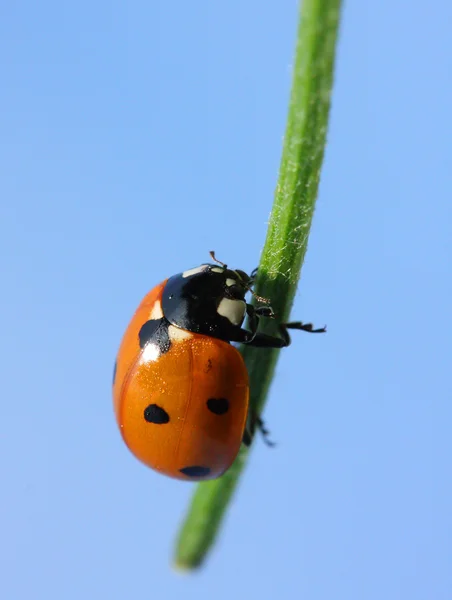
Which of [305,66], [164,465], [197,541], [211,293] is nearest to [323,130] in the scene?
[305,66]

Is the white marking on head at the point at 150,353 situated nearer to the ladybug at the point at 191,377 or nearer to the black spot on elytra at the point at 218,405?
the ladybug at the point at 191,377

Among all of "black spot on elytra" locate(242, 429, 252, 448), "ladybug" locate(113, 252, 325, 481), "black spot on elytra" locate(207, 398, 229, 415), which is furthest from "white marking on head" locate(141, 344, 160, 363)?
"black spot on elytra" locate(242, 429, 252, 448)

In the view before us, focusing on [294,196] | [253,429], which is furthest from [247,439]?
[294,196]

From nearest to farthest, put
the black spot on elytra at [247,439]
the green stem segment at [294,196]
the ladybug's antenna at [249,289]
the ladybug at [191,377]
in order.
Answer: the green stem segment at [294,196] → the ladybug's antenna at [249,289] → the ladybug at [191,377] → the black spot on elytra at [247,439]

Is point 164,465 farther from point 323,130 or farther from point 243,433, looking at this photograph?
point 323,130

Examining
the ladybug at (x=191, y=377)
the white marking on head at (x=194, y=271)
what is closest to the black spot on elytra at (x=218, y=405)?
the ladybug at (x=191, y=377)

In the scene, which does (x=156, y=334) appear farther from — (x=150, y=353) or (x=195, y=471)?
(x=195, y=471)
